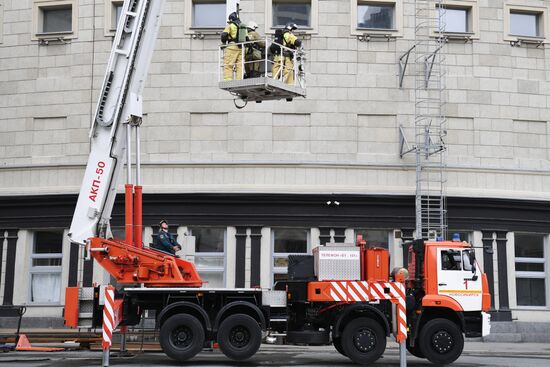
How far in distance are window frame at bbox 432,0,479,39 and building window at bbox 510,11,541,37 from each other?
1575 mm

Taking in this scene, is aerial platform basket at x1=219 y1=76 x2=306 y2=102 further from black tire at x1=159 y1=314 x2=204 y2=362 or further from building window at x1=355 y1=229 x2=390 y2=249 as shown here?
building window at x1=355 y1=229 x2=390 y2=249

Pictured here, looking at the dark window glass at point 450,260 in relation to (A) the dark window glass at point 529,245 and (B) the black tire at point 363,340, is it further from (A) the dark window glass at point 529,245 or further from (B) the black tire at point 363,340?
(A) the dark window glass at point 529,245

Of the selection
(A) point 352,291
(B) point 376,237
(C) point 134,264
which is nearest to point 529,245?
(B) point 376,237

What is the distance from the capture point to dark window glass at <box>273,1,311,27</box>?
86.5 feet

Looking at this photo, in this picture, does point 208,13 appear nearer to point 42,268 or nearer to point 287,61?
point 287,61

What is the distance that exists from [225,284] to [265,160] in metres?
4.63

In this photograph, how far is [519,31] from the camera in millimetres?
27109

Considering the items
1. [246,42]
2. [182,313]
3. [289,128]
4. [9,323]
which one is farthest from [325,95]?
[9,323]

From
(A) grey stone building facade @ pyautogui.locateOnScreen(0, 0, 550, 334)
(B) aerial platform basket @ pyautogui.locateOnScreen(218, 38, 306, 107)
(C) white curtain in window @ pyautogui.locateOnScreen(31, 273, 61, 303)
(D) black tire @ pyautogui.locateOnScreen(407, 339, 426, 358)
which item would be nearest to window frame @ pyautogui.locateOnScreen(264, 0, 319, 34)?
(A) grey stone building facade @ pyautogui.locateOnScreen(0, 0, 550, 334)

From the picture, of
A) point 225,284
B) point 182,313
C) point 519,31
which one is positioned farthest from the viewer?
point 519,31

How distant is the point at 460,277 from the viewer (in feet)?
55.0

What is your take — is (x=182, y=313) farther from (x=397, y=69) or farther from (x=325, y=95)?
(x=397, y=69)

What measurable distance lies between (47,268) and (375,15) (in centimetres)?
1542

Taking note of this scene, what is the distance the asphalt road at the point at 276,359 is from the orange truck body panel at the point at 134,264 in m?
1.85
